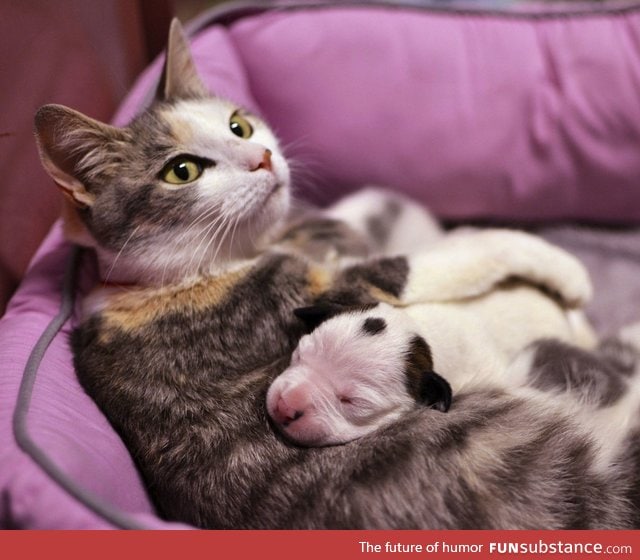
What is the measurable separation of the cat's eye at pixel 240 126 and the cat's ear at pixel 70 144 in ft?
0.75

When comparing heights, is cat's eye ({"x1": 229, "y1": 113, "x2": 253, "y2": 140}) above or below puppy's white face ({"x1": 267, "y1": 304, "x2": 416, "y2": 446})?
above

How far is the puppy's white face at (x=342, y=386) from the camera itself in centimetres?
106

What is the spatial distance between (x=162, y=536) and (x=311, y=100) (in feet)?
4.20

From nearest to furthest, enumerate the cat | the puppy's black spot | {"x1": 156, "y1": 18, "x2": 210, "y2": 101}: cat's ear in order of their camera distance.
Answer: the cat → the puppy's black spot → {"x1": 156, "y1": 18, "x2": 210, "y2": 101}: cat's ear

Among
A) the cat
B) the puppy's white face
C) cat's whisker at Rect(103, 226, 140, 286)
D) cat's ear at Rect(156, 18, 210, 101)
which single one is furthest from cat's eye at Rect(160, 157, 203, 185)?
the puppy's white face

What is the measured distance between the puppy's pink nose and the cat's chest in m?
0.15

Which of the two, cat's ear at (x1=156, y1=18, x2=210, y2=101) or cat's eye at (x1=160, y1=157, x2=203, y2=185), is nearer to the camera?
cat's eye at (x1=160, y1=157, x2=203, y2=185)

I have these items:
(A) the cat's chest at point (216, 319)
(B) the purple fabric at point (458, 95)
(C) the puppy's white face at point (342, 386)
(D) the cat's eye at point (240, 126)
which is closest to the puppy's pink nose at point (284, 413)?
(C) the puppy's white face at point (342, 386)

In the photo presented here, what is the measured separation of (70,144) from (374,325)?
65 cm

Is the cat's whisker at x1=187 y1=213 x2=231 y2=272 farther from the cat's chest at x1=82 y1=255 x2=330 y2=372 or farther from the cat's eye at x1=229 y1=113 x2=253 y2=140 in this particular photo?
the cat's eye at x1=229 y1=113 x2=253 y2=140

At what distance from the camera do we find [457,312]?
131cm

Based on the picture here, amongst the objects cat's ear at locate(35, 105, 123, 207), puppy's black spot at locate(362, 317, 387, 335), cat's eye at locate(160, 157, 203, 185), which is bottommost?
puppy's black spot at locate(362, 317, 387, 335)

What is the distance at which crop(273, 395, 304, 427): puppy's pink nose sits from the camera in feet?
3.44

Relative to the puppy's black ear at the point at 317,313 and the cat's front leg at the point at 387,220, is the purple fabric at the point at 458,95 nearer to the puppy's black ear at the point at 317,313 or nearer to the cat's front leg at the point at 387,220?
the cat's front leg at the point at 387,220
